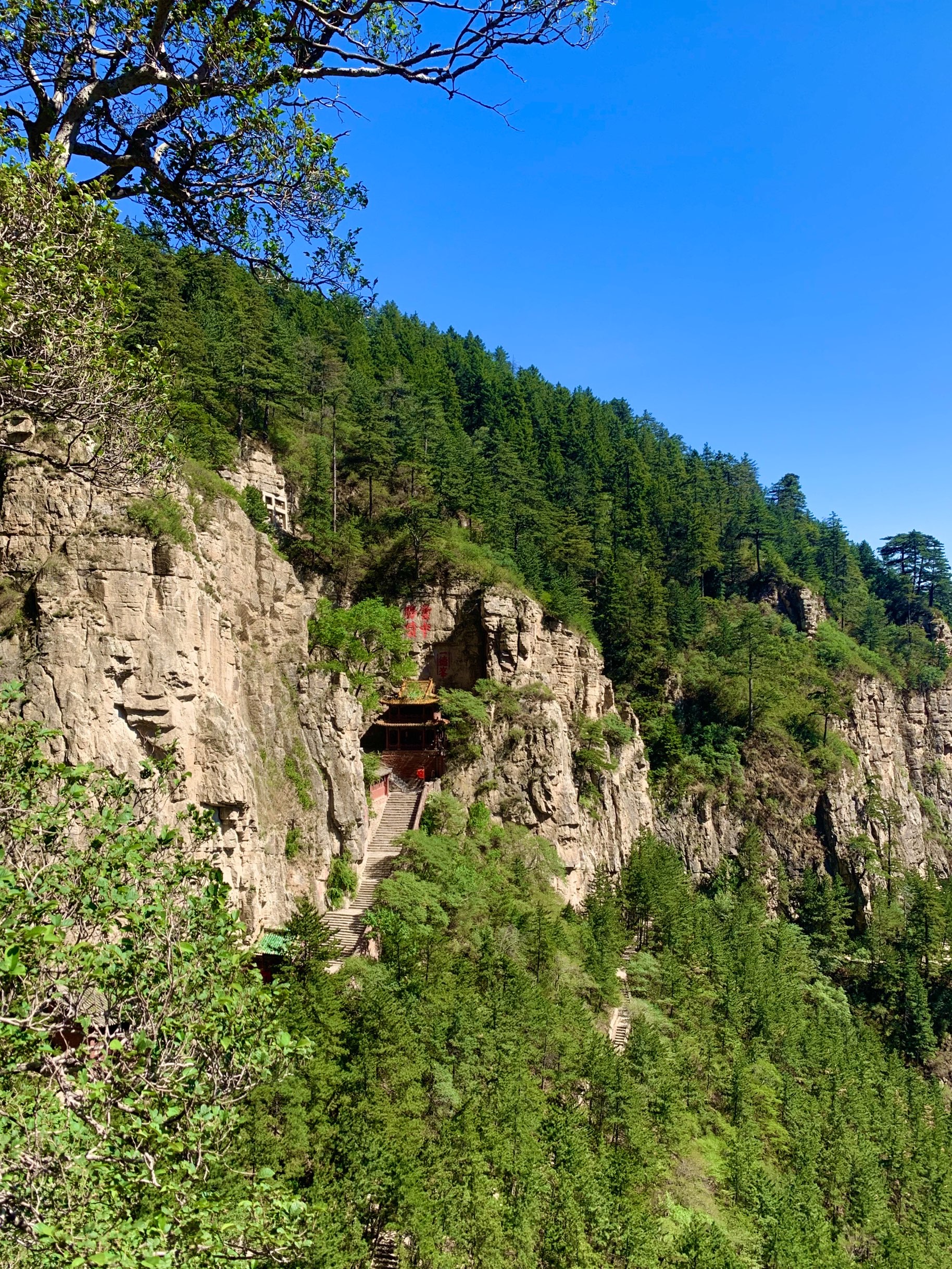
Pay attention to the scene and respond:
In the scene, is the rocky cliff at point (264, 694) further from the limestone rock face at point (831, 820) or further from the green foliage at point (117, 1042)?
the green foliage at point (117, 1042)

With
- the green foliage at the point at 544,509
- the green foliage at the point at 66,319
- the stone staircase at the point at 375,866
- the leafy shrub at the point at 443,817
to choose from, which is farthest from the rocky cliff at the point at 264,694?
the green foliage at the point at 66,319

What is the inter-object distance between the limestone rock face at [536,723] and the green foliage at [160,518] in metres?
17.6

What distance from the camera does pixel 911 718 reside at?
64.9 meters

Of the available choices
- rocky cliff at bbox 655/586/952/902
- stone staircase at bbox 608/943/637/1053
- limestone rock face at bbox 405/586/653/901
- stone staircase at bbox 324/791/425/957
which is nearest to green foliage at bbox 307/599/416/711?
limestone rock face at bbox 405/586/653/901

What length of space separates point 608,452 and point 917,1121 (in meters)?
56.7

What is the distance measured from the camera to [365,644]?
34.8 metres

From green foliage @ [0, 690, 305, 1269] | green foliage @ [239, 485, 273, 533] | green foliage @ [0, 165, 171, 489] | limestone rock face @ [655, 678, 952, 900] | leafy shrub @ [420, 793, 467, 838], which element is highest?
green foliage @ [239, 485, 273, 533]

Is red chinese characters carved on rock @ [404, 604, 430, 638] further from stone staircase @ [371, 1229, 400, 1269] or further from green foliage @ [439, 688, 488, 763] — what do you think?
stone staircase @ [371, 1229, 400, 1269]

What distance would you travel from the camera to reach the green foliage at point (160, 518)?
63.7 feet

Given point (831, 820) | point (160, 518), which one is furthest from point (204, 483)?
point (831, 820)

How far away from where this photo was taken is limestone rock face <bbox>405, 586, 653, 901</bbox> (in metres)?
35.0

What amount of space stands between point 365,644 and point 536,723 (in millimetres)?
9233

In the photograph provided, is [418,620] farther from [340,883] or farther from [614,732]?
[340,883]

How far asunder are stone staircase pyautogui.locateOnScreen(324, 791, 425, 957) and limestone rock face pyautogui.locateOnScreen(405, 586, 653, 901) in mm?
2988
